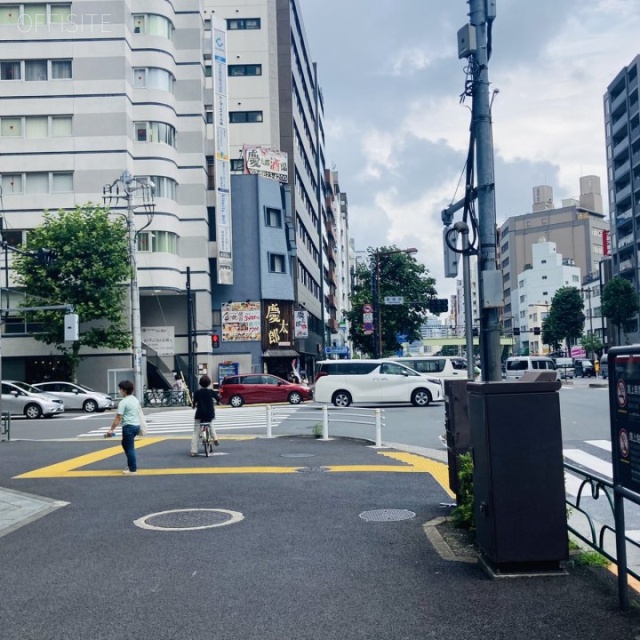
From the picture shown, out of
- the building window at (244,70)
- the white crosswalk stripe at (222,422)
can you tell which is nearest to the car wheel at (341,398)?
the white crosswalk stripe at (222,422)

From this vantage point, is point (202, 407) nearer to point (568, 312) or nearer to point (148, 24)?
point (148, 24)

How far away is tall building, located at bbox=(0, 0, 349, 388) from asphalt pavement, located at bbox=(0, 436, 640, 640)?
29.3m

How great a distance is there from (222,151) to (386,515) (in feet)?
132

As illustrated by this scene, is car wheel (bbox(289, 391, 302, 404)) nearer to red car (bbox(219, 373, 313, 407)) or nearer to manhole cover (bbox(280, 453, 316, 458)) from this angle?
red car (bbox(219, 373, 313, 407))

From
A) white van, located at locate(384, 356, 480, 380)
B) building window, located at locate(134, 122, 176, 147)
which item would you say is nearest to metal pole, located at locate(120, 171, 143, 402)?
building window, located at locate(134, 122, 176, 147)

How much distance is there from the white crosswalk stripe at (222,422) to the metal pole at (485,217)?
14308mm

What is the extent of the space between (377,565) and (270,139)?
51.8m

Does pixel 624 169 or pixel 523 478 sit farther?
pixel 624 169

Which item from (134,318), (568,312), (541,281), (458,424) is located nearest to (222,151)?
(134,318)

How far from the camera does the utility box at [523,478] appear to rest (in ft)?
19.5

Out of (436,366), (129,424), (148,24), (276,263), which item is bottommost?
(129,424)

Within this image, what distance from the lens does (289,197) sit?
2115 inches

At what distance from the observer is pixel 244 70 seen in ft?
186

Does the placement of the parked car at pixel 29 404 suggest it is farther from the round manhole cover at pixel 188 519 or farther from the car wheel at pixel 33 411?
the round manhole cover at pixel 188 519
